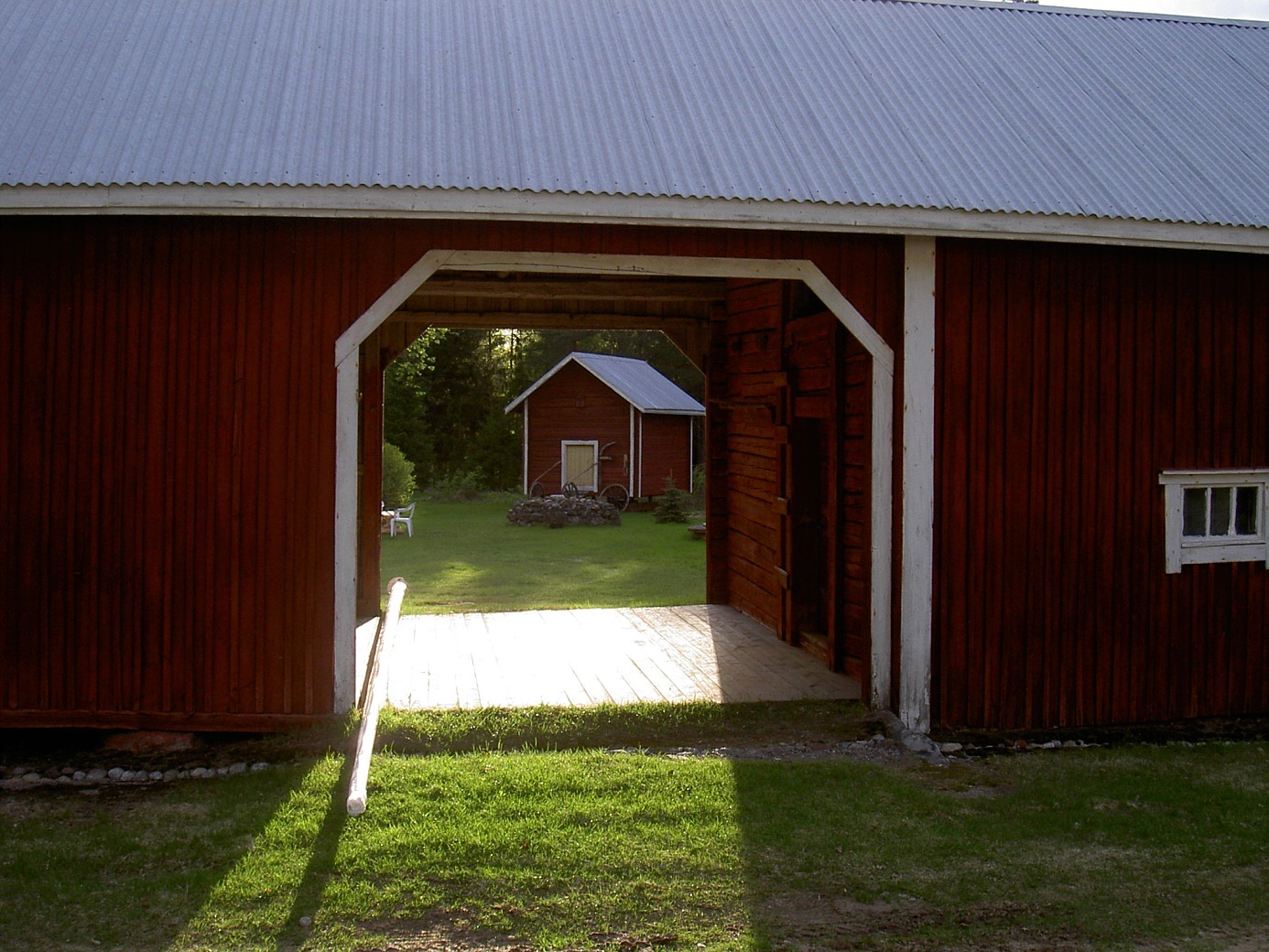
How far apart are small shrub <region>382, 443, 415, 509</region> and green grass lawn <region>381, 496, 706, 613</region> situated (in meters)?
0.75

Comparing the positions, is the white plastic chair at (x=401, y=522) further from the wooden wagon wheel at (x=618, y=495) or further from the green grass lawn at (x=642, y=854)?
the green grass lawn at (x=642, y=854)

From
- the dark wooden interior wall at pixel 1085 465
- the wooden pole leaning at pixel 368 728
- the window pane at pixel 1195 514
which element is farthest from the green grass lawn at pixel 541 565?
the window pane at pixel 1195 514

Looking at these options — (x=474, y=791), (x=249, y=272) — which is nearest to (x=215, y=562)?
(x=249, y=272)

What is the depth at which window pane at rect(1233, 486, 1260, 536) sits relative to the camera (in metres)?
7.63

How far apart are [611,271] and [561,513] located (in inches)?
707

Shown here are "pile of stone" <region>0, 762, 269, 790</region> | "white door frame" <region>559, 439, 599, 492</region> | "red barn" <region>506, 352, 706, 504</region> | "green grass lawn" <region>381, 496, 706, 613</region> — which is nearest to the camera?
"pile of stone" <region>0, 762, 269, 790</region>

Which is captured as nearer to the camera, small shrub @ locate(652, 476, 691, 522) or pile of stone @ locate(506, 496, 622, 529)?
pile of stone @ locate(506, 496, 622, 529)

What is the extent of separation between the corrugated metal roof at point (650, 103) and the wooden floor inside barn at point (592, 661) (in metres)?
3.05

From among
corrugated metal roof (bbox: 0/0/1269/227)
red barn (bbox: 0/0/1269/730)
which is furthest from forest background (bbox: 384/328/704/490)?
red barn (bbox: 0/0/1269/730)

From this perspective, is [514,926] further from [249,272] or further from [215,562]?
[249,272]

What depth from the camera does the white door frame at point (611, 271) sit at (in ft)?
22.0

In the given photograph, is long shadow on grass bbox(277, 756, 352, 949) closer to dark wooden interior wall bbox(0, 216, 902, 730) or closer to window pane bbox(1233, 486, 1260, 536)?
dark wooden interior wall bbox(0, 216, 902, 730)

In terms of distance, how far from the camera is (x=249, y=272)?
6.61 metres

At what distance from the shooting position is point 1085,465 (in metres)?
7.26
